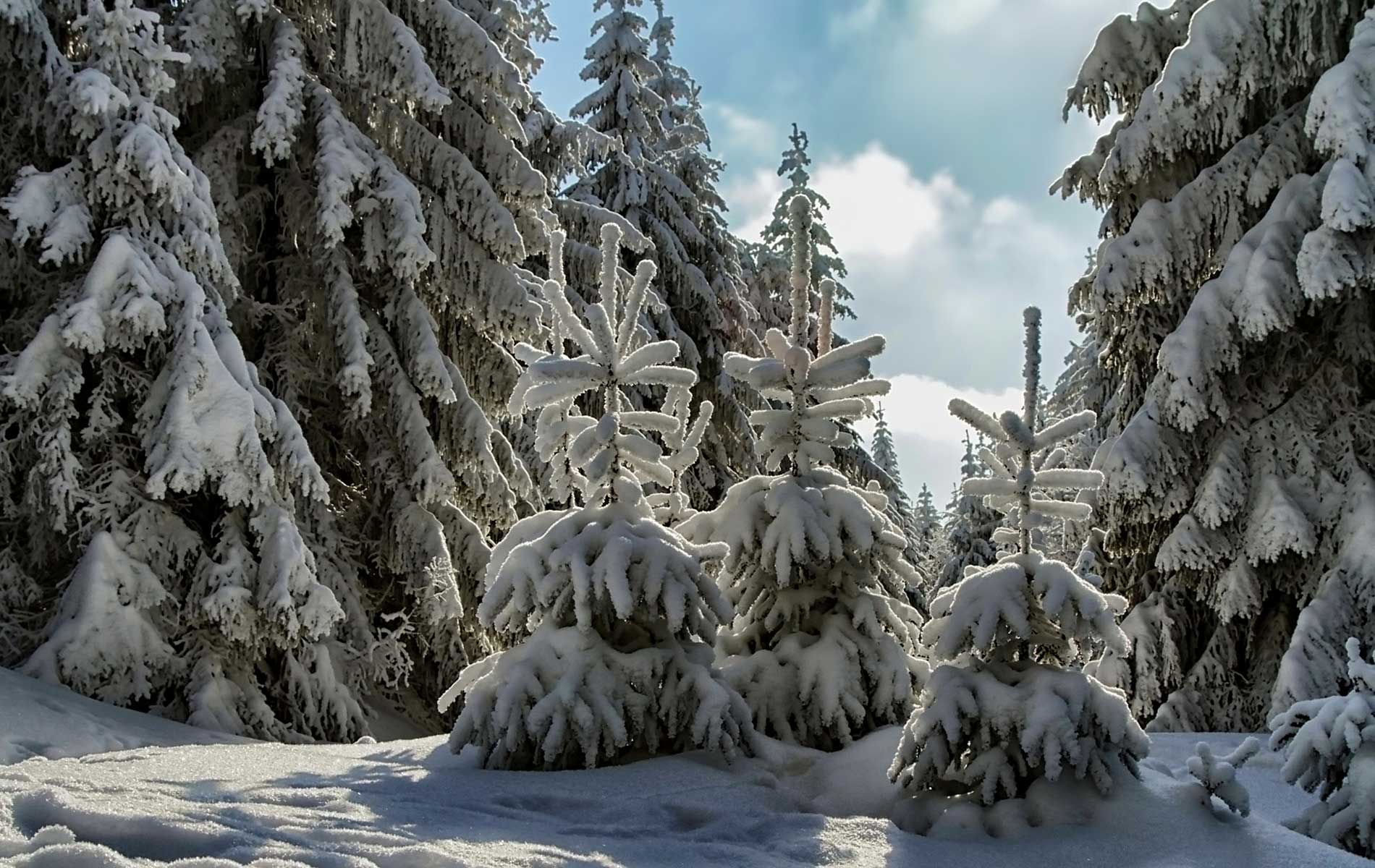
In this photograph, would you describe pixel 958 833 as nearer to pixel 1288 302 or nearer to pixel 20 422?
pixel 1288 302

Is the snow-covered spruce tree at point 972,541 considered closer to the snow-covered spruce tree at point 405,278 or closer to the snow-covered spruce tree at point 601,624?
the snow-covered spruce tree at point 405,278

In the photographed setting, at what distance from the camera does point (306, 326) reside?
9.88 m

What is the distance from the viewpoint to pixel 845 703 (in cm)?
503

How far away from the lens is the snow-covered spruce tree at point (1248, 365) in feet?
26.1

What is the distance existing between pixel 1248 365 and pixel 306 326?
878cm

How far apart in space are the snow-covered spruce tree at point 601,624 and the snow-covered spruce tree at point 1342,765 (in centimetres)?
235

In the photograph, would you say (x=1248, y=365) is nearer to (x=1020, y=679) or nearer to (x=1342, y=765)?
(x=1342, y=765)

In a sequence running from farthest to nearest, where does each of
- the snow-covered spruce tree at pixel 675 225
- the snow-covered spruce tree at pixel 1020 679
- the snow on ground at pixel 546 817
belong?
the snow-covered spruce tree at pixel 675 225
the snow-covered spruce tree at pixel 1020 679
the snow on ground at pixel 546 817

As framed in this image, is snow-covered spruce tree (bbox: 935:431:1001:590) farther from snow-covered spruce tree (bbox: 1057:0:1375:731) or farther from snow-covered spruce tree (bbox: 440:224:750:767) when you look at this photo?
snow-covered spruce tree (bbox: 440:224:750:767)

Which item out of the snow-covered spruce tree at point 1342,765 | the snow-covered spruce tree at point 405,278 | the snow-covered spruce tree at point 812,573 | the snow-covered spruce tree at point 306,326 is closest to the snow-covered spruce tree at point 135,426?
the snow-covered spruce tree at point 306,326

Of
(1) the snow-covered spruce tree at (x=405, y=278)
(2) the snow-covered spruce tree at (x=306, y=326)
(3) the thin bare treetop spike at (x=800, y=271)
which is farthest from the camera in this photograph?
(1) the snow-covered spruce tree at (x=405, y=278)

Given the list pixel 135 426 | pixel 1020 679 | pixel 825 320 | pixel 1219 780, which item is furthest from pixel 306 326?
pixel 1219 780

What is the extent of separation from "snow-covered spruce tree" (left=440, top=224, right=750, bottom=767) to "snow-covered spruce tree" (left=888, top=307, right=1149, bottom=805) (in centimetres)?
96

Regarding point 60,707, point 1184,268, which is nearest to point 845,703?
point 60,707
